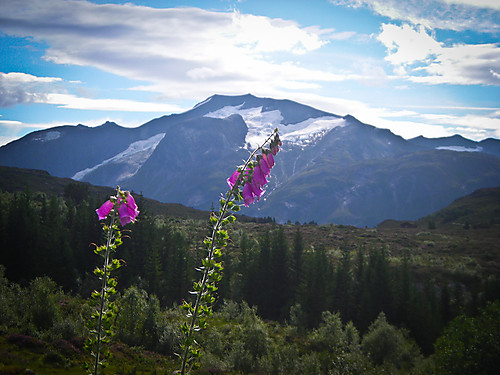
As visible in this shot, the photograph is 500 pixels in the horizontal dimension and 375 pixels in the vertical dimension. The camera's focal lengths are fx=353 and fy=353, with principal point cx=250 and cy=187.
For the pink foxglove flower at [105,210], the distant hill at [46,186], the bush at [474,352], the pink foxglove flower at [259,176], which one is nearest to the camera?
the pink foxglove flower at [105,210]

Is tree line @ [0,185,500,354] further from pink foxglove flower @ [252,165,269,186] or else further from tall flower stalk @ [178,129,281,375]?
pink foxglove flower @ [252,165,269,186]

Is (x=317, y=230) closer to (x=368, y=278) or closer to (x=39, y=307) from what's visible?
(x=368, y=278)

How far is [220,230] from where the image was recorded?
5219 millimetres

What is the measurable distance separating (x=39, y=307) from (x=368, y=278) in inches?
1407

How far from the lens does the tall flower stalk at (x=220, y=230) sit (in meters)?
5.07

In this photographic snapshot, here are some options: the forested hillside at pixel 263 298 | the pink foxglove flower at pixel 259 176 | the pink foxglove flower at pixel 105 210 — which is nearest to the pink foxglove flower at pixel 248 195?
the pink foxglove flower at pixel 259 176

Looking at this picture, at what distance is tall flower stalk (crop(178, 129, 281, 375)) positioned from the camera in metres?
5.07

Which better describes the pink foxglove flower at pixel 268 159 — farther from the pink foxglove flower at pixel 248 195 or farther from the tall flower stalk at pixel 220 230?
the pink foxglove flower at pixel 248 195

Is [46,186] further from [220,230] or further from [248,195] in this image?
[248,195]

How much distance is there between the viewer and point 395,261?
61469 millimetres

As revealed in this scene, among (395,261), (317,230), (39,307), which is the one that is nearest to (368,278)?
(395,261)

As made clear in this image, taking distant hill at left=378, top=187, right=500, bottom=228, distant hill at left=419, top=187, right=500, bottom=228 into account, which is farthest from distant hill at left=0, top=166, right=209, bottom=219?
distant hill at left=419, top=187, right=500, bottom=228

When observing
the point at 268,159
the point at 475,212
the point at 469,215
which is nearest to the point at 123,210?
the point at 268,159

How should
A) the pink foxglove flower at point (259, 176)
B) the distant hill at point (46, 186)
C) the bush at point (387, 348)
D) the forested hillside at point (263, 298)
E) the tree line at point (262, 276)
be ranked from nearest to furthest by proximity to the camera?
the pink foxglove flower at point (259, 176) < the forested hillside at point (263, 298) < the bush at point (387, 348) < the tree line at point (262, 276) < the distant hill at point (46, 186)
